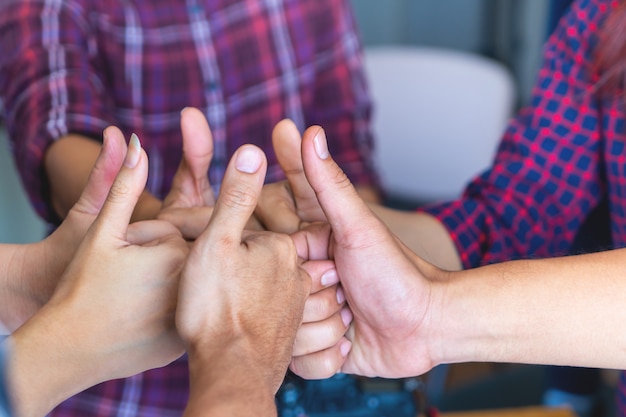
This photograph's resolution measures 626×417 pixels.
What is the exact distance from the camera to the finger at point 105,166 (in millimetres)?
814

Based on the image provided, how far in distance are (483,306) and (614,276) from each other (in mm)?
129

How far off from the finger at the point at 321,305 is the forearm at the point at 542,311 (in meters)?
0.11

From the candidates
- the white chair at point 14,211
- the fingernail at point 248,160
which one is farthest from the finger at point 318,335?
the white chair at point 14,211

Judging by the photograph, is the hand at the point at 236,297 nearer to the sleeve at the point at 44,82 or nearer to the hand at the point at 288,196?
the hand at the point at 288,196

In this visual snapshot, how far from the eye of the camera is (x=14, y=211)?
2.14 metres

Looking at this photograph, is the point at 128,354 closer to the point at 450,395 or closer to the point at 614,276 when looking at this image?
the point at 614,276

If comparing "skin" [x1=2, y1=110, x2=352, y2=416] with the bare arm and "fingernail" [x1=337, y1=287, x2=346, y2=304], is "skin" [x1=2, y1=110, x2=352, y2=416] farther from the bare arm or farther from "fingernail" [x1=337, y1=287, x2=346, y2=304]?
the bare arm

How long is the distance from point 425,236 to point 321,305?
0.22m

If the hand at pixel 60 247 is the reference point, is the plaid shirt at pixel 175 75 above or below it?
above

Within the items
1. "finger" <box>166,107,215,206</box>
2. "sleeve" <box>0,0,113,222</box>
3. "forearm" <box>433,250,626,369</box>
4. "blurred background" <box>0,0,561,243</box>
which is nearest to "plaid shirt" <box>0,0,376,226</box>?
"sleeve" <box>0,0,113,222</box>

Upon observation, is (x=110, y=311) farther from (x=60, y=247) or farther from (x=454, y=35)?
(x=454, y=35)

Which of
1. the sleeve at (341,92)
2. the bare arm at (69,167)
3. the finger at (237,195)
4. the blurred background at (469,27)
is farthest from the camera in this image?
the blurred background at (469,27)

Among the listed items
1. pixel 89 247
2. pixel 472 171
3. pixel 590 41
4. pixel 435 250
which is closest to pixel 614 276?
pixel 435 250

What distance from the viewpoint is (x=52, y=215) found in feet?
3.60
